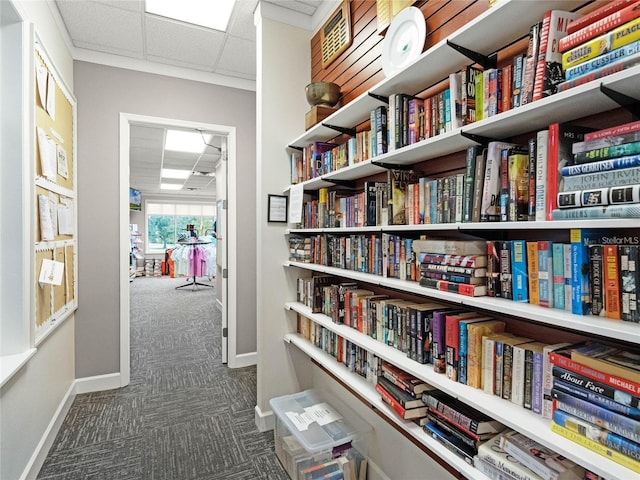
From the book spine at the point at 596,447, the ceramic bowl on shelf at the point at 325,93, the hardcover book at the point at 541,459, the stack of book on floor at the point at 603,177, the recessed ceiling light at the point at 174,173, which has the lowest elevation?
the hardcover book at the point at 541,459

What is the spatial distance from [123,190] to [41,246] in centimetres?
118

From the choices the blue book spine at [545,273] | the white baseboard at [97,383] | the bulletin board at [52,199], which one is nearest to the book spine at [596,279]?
the blue book spine at [545,273]

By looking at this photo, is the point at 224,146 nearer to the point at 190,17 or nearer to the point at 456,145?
the point at 190,17

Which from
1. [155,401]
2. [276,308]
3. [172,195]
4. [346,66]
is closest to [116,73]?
[346,66]

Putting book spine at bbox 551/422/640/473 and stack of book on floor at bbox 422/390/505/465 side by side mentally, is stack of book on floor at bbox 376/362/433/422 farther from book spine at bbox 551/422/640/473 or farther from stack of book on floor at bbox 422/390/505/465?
book spine at bbox 551/422/640/473

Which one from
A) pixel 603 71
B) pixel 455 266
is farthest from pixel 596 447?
pixel 603 71

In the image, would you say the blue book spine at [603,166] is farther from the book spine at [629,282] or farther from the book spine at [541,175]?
the book spine at [629,282]

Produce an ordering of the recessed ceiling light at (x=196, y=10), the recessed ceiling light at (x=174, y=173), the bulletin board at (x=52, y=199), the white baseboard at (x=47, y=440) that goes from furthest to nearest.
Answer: the recessed ceiling light at (x=174, y=173) → the recessed ceiling light at (x=196, y=10) → the bulletin board at (x=52, y=199) → the white baseboard at (x=47, y=440)

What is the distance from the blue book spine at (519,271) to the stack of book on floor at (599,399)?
0.18m

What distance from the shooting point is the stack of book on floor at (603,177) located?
77 centimetres

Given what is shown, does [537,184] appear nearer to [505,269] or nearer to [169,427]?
[505,269]

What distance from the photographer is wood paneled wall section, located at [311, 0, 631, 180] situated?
1190 millimetres

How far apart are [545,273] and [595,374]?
282 mm

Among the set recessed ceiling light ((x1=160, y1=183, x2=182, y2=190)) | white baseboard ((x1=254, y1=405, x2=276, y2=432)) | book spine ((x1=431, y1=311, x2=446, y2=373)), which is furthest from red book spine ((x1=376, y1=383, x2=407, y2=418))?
recessed ceiling light ((x1=160, y1=183, x2=182, y2=190))
